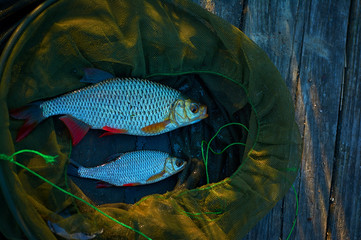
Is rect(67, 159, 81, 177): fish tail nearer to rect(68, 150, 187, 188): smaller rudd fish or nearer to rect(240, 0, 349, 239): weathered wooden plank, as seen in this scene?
rect(68, 150, 187, 188): smaller rudd fish

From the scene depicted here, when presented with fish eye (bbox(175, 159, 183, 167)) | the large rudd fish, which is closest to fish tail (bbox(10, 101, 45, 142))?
the large rudd fish

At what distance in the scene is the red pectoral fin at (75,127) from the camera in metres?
2.13

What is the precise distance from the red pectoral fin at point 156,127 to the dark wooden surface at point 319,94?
2.98 feet

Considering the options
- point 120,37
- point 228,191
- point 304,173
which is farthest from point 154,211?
point 304,173

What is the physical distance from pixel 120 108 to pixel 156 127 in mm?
265

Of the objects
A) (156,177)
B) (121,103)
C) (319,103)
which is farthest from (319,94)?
(121,103)

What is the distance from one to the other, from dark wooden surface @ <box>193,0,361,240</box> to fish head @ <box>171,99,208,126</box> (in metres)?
0.70

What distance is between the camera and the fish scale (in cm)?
214

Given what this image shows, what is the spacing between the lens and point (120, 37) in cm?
212

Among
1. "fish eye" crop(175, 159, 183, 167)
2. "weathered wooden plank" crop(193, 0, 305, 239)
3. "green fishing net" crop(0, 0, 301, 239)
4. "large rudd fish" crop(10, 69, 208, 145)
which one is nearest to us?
"green fishing net" crop(0, 0, 301, 239)

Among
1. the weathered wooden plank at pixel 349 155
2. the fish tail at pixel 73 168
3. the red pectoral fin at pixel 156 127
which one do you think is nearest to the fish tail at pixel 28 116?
the fish tail at pixel 73 168

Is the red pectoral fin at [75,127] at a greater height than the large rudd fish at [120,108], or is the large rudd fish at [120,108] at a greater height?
the large rudd fish at [120,108]

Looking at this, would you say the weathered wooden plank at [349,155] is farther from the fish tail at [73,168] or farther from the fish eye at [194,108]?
the fish tail at [73,168]

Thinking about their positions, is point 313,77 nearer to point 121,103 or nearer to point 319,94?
point 319,94
